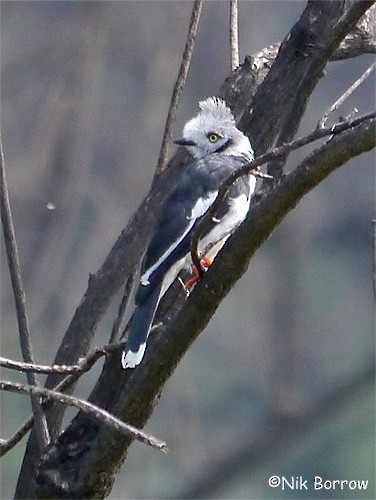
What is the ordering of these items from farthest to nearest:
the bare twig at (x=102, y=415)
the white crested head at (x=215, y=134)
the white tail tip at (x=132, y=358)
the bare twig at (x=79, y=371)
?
1. the white crested head at (x=215, y=134)
2. the white tail tip at (x=132, y=358)
3. the bare twig at (x=79, y=371)
4. the bare twig at (x=102, y=415)

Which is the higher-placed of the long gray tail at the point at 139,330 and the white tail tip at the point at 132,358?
the long gray tail at the point at 139,330

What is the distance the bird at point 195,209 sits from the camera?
3.72 m

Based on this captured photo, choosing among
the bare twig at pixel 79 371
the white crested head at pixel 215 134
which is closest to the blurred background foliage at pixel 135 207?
the white crested head at pixel 215 134

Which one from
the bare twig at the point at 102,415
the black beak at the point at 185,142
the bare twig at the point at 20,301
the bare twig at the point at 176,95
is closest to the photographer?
the bare twig at the point at 102,415

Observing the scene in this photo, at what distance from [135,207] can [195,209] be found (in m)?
4.58

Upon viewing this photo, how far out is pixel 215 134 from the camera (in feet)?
15.1

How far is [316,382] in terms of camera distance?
9.41m

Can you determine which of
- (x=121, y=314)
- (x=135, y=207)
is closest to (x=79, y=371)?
(x=121, y=314)

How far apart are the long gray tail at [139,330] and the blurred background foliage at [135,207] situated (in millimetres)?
4583

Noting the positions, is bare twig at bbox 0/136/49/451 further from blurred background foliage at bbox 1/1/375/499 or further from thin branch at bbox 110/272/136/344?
blurred background foliage at bbox 1/1/375/499

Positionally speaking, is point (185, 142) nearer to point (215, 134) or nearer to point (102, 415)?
point (215, 134)

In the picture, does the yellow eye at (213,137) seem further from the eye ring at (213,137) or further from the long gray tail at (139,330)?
the long gray tail at (139,330)

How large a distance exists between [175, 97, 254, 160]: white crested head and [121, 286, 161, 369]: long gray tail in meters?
0.80

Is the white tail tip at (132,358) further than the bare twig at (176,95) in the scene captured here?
No
